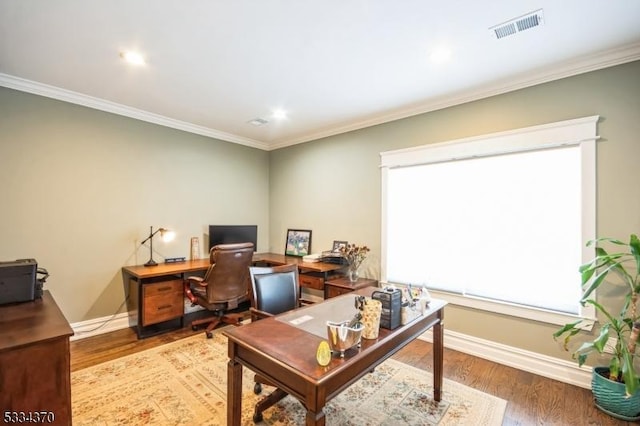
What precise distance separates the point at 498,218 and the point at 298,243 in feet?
9.14

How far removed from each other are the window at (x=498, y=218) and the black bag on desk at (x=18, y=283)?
322cm

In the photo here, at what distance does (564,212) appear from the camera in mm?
2531

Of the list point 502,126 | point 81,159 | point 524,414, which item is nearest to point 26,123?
point 81,159

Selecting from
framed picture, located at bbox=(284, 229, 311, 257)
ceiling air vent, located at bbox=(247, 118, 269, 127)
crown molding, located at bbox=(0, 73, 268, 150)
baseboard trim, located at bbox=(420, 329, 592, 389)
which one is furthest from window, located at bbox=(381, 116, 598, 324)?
crown molding, located at bbox=(0, 73, 268, 150)

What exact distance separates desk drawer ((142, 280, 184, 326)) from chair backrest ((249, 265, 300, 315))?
1.72 meters

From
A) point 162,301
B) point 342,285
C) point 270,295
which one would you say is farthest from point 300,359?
point 162,301

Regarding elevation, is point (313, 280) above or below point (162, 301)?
above

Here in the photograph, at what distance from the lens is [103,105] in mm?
3334

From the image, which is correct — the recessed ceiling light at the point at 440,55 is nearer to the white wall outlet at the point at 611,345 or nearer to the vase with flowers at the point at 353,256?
the vase with flowers at the point at 353,256

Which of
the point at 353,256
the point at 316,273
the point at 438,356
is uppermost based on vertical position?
the point at 353,256

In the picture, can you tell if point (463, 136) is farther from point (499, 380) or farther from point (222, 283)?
point (222, 283)

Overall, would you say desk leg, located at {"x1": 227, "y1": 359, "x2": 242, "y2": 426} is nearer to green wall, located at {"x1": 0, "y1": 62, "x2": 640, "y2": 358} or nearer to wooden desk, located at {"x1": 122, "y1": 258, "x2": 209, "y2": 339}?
wooden desk, located at {"x1": 122, "y1": 258, "x2": 209, "y2": 339}

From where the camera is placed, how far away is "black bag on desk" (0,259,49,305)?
1944 millimetres

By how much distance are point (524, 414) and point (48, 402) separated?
2919 millimetres
